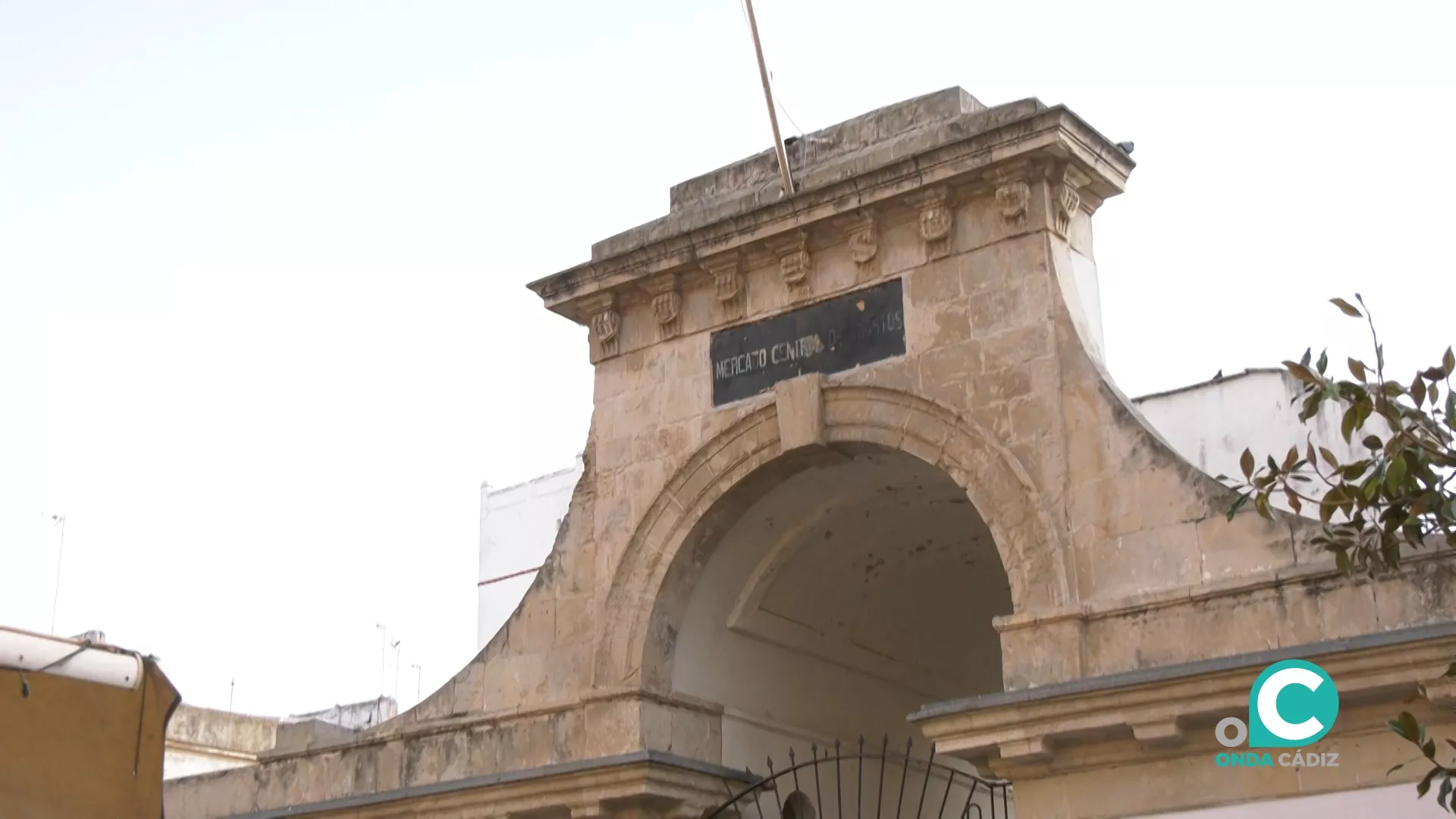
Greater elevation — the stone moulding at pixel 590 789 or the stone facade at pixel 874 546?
the stone facade at pixel 874 546

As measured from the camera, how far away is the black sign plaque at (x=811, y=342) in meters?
9.78

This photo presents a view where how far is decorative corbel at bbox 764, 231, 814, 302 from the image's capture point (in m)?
10.0

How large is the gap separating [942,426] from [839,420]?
651mm

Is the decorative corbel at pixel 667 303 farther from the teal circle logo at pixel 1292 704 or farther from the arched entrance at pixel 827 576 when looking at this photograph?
the teal circle logo at pixel 1292 704

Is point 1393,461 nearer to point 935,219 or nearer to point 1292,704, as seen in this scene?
point 1292,704

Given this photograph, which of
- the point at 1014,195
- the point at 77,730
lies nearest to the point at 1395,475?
the point at 1014,195

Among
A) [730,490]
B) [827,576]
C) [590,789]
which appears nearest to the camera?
[590,789]

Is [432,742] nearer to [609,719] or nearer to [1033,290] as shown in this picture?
[609,719]

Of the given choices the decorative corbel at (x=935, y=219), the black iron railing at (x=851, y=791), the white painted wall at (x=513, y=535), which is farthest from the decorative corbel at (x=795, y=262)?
the white painted wall at (x=513, y=535)

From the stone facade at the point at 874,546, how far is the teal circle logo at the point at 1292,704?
0.34ft

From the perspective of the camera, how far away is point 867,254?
985 centimetres

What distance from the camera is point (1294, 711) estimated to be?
7.66 metres

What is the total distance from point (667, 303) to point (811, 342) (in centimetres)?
110

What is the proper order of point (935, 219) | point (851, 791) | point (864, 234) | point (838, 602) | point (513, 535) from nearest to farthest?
1. point (935, 219)
2. point (864, 234)
3. point (838, 602)
4. point (851, 791)
5. point (513, 535)
